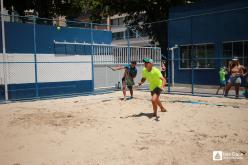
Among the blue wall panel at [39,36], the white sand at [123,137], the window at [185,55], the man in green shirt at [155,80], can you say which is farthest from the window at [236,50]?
the man in green shirt at [155,80]

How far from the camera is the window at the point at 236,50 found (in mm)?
17281

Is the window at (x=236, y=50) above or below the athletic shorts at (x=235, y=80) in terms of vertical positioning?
above

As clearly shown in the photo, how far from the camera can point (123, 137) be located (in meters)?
6.58

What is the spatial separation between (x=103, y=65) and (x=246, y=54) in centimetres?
840

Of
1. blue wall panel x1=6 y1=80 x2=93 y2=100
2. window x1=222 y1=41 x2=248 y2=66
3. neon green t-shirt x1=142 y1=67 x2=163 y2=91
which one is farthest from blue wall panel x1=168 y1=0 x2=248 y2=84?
neon green t-shirt x1=142 y1=67 x2=163 y2=91

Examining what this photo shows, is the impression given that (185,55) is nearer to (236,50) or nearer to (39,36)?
(236,50)

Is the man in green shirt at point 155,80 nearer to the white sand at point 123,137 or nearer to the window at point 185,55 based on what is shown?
the white sand at point 123,137

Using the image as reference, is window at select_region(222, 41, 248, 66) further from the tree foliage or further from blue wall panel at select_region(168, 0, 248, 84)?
the tree foliage

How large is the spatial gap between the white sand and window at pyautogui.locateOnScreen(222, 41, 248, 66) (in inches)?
321

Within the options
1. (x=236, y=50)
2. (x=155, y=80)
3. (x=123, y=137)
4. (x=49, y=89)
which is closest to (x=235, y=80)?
(x=155, y=80)

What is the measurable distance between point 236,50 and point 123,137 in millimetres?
13501

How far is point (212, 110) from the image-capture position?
385 inches

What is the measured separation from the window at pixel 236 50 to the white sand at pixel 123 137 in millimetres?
8154

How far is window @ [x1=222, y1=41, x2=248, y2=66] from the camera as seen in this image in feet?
56.7
